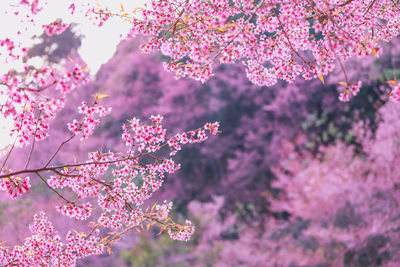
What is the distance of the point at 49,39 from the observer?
1244 cm

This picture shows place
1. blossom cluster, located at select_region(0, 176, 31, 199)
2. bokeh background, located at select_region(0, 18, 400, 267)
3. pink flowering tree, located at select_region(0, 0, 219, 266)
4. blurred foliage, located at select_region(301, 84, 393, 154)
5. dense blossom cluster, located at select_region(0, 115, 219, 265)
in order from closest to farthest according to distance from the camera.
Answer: pink flowering tree, located at select_region(0, 0, 219, 266) → blossom cluster, located at select_region(0, 176, 31, 199) → dense blossom cluster, located at select_region(0, 115, 219, 265) → bokeh background, located at select_region(0, 18, 400, 267) → blurred foliage, located at select_region(301, 84, 393, 154)

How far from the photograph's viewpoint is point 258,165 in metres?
10.5

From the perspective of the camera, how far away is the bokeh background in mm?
6555

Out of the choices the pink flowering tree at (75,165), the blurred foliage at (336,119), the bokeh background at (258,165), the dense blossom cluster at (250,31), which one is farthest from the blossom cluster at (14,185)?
the blurred foliage at (336,119)

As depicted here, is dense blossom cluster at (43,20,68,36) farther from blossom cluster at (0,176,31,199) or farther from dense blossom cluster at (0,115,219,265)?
blossom cluster at (0,176,31,199)

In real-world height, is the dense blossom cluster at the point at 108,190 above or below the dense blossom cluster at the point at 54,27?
below

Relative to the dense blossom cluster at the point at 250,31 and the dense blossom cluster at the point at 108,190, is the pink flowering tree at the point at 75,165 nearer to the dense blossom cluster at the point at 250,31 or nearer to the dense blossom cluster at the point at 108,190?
the dense blossom cluster at the point at 108,190

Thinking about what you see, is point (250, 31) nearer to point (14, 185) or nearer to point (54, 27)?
point (54, 27)

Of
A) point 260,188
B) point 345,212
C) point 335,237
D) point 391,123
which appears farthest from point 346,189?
point 260,188

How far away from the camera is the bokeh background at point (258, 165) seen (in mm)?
6555

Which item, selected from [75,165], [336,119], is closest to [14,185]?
[75,165]

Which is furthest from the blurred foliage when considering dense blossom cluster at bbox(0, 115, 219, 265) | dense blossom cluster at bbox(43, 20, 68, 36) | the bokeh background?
dense blossom cluster at bbox(43, 20, 68, 36)

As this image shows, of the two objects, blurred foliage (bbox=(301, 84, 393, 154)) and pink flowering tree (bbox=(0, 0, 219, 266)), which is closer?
pink flowering tree (bbox=(0, 0, 219, 266))

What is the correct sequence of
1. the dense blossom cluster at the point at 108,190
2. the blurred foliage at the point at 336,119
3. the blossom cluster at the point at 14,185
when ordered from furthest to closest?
the blurred foliage at the point at 336,119
the dense blossom cluster at the point at 108,190
the blossom cluster at the point at 14,185
